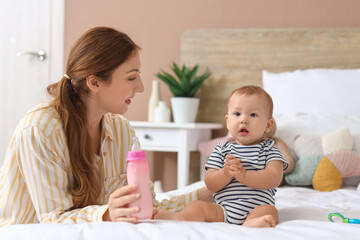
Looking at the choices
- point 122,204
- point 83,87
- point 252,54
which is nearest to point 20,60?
point 252,54

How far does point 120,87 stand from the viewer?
136cm

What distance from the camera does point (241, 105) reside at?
4.42ft

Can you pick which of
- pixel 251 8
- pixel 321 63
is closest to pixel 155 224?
pixel 321 63

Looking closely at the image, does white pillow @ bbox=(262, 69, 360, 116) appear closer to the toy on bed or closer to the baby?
the toy on bed

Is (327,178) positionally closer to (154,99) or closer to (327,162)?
(327,162)

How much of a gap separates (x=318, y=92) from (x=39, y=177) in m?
1.80

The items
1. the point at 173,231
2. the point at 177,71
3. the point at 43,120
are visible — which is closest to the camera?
the point at 173,231

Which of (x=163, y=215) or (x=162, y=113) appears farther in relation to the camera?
(x=162, y=113)

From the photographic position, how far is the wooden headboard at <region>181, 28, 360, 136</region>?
112 inches

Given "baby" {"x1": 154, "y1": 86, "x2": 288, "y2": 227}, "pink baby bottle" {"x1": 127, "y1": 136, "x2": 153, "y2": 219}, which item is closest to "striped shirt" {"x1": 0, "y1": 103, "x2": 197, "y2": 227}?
"pink baby bottle" {"x1": 127, "y1": 136, "x2": 153, "y2": 219}

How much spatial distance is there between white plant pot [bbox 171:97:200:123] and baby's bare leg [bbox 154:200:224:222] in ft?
5.50

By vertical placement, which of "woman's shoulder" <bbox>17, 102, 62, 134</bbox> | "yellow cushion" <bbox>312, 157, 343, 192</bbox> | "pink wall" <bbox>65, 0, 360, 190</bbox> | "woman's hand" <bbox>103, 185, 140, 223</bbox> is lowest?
"yellow cushion" <bbox>312, 157, 343, 192</bbox>

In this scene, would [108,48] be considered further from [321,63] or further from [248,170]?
[321,63]

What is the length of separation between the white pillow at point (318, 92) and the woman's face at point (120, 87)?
138 centimetres
